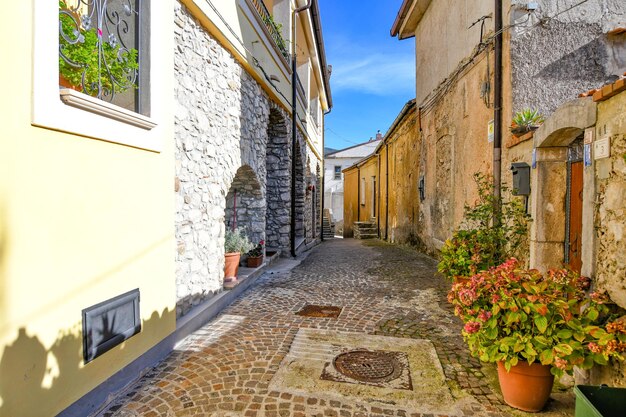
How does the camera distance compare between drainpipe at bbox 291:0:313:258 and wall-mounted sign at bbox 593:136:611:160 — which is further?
drainpipe at bbox 291:0:313:258

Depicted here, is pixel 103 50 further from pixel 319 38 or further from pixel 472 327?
pixel 319 38

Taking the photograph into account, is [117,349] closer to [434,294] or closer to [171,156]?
[171,156]

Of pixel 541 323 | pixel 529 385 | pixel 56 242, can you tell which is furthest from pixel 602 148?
pixel 56 242

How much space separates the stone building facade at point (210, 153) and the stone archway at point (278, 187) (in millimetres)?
1776

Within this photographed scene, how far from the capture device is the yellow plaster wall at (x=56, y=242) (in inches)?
79.6

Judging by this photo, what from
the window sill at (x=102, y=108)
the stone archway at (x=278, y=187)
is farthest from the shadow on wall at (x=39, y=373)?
the stone archway at (x=278, y=187)

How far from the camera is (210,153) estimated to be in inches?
179

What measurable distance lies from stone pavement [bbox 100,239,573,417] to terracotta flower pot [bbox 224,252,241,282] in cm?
36

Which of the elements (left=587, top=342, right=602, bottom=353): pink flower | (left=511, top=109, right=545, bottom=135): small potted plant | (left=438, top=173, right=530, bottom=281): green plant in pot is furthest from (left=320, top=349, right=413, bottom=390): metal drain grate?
(left=511, top=109, right=545, bottom=135): small potted plant

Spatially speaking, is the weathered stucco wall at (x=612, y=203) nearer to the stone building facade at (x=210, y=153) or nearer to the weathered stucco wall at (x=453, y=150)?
the weathered stucco wall at (x=453, y=150)

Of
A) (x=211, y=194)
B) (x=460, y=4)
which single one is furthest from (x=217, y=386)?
(x=460, y=4)

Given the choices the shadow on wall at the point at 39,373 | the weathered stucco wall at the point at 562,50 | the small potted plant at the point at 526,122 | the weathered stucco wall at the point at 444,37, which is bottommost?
the shadow on wall at the point at 39,373

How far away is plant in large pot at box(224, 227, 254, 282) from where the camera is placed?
534cm

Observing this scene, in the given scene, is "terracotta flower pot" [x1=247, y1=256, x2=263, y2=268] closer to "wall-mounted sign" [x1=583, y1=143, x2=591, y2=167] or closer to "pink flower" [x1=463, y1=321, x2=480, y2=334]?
"pink flower" [x1=463, y1=321, x2=480, y2=334]
